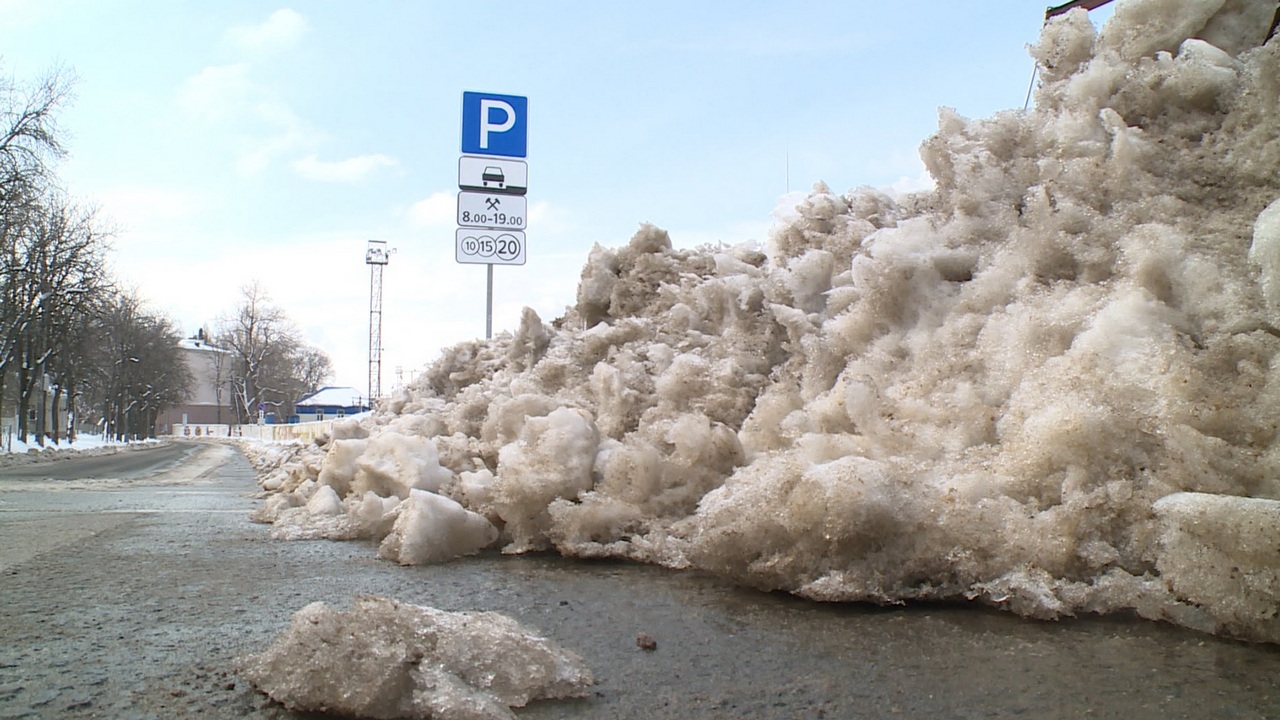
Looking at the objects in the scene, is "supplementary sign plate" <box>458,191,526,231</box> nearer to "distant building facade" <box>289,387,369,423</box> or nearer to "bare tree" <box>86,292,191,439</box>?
"bare tree" <box>86,292,191,439</box>

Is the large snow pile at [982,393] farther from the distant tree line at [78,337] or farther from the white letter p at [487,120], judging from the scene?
the distant tree line at [78,337]

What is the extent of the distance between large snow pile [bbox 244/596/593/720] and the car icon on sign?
6074 mm

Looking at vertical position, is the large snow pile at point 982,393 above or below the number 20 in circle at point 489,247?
below

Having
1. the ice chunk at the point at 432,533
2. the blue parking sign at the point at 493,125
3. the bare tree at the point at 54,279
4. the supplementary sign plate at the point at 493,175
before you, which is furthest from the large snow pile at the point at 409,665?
the bare tree at the point at 54,279

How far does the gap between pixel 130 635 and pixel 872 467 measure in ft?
6.19

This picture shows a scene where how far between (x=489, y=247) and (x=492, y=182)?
0.61 meters

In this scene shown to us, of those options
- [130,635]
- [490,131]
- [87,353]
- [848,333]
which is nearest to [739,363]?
[848,333]

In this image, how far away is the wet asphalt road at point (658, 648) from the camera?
4.90 feet

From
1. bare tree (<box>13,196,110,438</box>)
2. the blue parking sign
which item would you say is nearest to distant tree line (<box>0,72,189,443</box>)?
bare tree (<box>13,196,110,438</box>)

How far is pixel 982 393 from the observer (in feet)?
8.57

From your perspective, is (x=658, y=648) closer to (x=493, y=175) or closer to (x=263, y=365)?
(x=493, y=175)

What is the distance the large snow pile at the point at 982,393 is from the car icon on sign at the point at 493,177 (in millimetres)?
3426

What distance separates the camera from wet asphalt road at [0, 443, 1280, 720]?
1494 mm

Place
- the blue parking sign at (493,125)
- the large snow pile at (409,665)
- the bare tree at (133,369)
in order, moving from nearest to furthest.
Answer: the large snow pile at (409,665), the blue parking sign at (493,125), the bare tree at (133,369)
